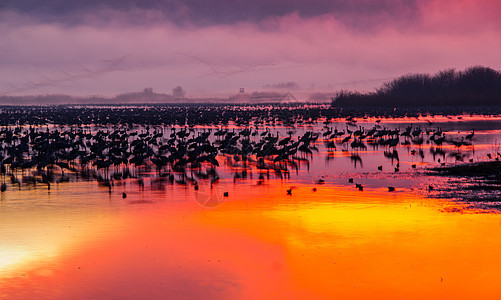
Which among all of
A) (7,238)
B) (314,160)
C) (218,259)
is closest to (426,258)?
(218,259)

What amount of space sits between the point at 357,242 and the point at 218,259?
4013 mm

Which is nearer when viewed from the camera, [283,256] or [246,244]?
[283,256]

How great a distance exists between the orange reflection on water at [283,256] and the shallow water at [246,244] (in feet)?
0.12

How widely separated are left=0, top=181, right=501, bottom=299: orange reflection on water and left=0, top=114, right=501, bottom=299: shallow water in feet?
0.12

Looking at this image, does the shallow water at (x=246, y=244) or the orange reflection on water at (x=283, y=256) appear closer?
the orange reflection on water at (x=283, y=256)

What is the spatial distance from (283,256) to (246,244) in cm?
172

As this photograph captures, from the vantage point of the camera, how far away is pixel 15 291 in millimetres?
14430

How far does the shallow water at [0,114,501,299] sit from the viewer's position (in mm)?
14633

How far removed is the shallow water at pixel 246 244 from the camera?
48.0 ft

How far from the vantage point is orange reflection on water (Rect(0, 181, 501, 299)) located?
1447 centimetres

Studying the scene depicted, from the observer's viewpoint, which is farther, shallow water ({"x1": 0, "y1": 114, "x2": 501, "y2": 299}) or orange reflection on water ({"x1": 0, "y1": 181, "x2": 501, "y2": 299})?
shallow water ({"x1": 0, "y1": 114, "x2": 501, "y2": 299})

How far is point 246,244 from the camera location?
60.6 feet

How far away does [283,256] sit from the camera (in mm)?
17062

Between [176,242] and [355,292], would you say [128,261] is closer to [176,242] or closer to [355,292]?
[176,242]
